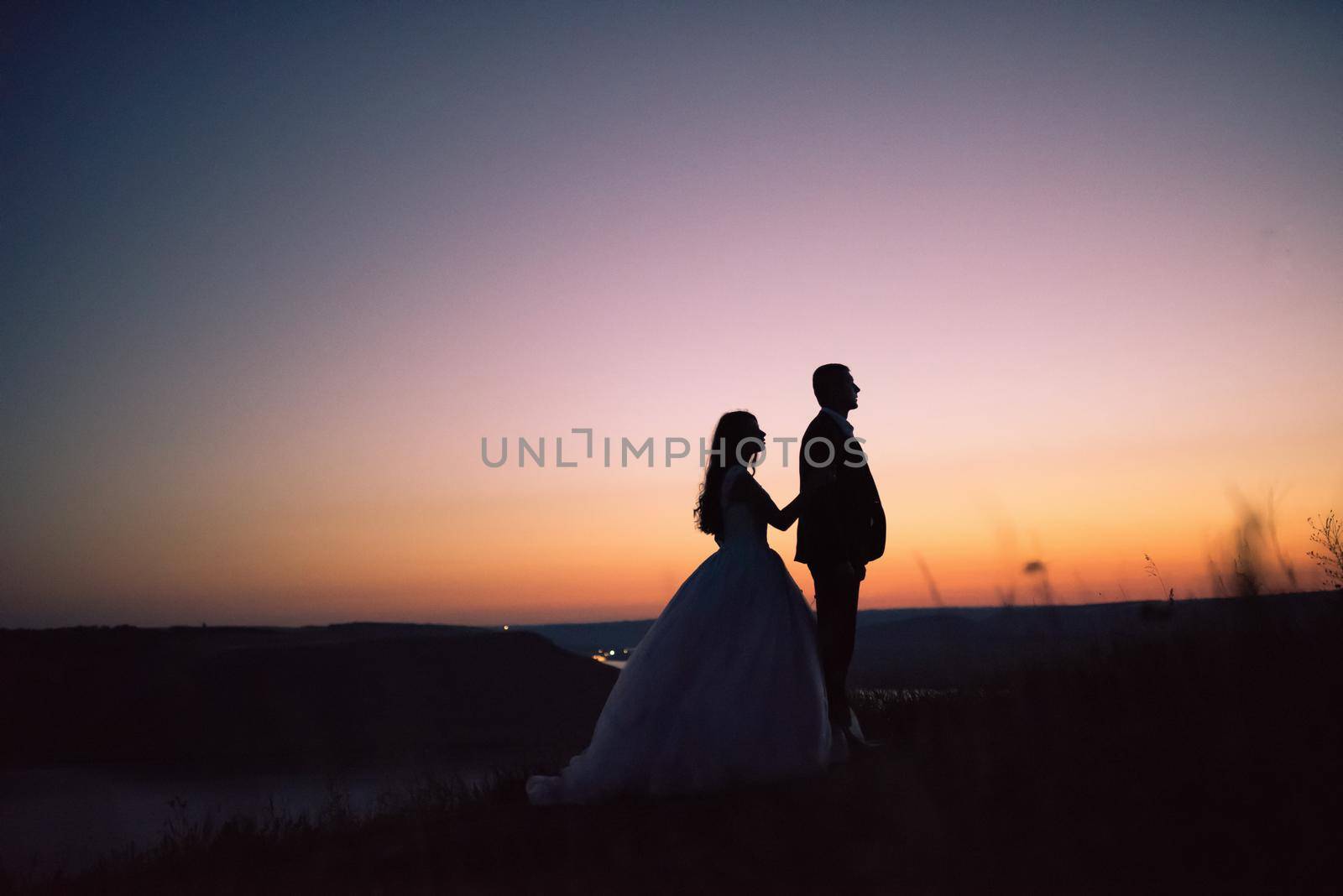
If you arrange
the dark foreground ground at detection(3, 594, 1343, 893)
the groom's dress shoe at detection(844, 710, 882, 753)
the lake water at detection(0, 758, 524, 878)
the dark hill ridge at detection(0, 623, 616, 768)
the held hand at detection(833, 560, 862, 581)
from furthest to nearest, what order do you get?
1. the dark hill ridge at detection(0, 623, 616, 768)
2. the lake water at detection(0, 758, 524, 878)
3. the groom's dress shoe at detection(844, 710, 882, 753)
4. the held hand at detection(833, 560, 862, 581)
5. the dark foreground ground at detection(3, 594, 1343, 893)

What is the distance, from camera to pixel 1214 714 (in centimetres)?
515

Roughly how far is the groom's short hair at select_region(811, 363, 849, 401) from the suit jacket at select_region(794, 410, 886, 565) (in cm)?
37

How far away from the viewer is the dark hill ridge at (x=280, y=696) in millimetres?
49531

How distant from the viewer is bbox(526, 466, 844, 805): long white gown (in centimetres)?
569

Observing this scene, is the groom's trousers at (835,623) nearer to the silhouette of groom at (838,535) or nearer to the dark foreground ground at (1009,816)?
the silhouette of groom at (838,535)

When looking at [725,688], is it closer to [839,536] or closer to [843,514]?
[839,536]

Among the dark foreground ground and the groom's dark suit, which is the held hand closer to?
the groom's dark suit

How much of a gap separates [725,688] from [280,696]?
57691mm

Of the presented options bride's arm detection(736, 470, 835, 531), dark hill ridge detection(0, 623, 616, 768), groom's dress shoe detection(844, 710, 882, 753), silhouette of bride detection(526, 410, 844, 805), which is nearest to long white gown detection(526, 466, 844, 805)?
silhouette of bride detection(526, 410, 844, 805)

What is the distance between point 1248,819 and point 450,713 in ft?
190

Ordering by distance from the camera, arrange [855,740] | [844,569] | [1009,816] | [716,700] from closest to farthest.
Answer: [1009,816], [716,700], [844,569], [855,740]

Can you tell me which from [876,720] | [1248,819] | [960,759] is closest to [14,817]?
[876,720]

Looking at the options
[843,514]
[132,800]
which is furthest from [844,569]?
[132,800]

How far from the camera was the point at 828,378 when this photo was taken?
21.4 feet
